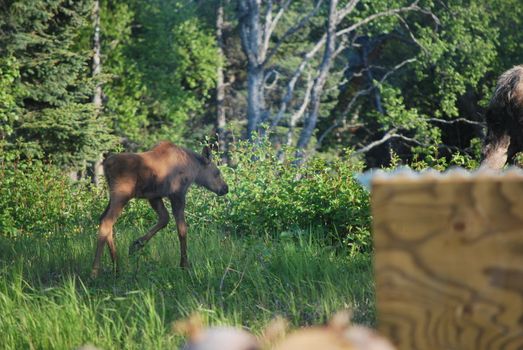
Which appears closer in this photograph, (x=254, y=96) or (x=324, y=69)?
(x=324, y=69)

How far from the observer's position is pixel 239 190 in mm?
11688

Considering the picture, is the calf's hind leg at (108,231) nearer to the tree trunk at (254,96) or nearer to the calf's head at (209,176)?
the calf's head at (209,176)

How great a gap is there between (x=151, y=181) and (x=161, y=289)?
1878 mm

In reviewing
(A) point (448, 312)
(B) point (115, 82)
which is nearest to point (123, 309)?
(A) point (448, 312)

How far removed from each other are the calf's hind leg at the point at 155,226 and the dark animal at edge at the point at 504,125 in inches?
129

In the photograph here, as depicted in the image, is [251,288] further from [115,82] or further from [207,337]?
[115,82]

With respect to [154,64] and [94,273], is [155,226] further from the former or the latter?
[154,64]

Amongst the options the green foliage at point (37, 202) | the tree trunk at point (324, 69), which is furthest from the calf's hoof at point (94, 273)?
the tree trunk at point (324, 69)

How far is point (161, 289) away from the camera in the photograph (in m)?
6.96

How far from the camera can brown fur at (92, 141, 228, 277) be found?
27.1 feet

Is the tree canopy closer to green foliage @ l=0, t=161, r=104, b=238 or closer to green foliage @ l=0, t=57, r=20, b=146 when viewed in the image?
green foliage @ l=0, t=57, r=20, b=146

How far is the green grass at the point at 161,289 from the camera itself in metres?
5.41

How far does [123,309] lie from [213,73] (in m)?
31.1

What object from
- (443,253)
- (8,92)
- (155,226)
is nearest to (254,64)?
(8,92)
